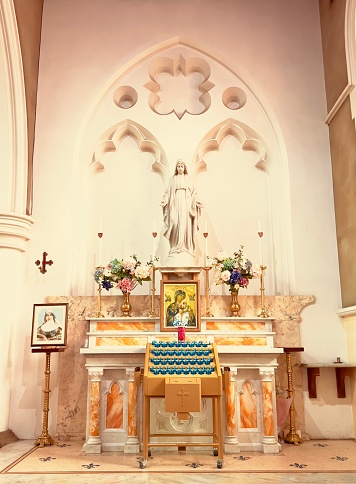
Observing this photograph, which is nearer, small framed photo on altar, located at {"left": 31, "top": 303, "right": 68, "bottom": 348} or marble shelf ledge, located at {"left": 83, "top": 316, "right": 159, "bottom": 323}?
small framed photo on altar, located at {"left": 31, "top": 303, "right": 68, "bottom": 348}

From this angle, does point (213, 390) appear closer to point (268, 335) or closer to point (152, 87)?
point (268, 335)

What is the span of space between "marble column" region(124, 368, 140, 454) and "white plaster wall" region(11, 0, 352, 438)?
5.34ft

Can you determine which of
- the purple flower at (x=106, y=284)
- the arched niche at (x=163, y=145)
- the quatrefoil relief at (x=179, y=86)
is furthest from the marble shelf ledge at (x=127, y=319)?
the quatrefoil relief at (x=179, y=86)

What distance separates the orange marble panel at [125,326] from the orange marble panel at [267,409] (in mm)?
1599

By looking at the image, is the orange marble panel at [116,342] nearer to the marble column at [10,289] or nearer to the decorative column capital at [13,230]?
the marble column at [10,289]

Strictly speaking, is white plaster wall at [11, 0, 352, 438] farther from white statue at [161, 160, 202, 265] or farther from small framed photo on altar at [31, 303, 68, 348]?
white statue at [161, 160, 202, 265]

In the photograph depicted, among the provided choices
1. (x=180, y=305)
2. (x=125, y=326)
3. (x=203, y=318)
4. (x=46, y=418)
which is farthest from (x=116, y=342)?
(x=46, y=418)

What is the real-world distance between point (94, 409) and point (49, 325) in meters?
1.23

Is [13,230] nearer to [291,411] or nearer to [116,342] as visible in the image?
[116,342]

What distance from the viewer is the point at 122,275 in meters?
6.50

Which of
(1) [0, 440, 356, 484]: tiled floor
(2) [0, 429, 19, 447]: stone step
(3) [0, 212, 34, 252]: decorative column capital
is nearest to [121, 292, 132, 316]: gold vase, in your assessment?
(3) [0, 212, 34, 252]: decorative column capital

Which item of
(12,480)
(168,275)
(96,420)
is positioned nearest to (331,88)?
(168,275)

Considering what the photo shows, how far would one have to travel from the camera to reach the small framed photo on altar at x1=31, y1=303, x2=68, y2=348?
6.09 metres

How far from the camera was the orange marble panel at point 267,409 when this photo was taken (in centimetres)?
546
